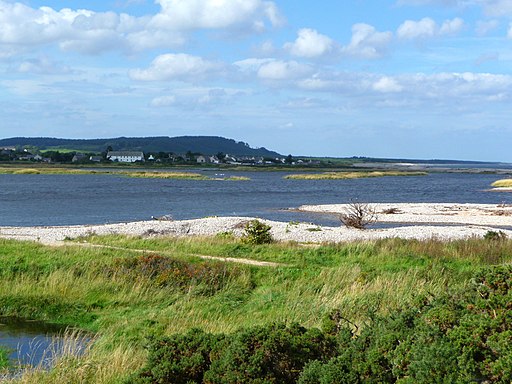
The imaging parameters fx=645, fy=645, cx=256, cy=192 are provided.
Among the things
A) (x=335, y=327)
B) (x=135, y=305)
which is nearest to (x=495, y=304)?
(x=335, y=327)

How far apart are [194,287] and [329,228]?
937 inches

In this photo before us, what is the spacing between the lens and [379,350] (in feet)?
18.6

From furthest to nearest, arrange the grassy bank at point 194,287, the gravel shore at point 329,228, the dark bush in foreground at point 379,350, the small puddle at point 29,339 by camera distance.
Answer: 1. the gravel shore at point 329,228
2. the grassy bank at point 194,287
3. the small puddle at point 29,339
4. the dark bush in foreground at point 379,350

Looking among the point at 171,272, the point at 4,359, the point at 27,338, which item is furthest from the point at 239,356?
the point at 171,272

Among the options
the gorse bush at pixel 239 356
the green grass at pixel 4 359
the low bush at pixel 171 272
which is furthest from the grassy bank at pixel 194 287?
the gorse bush at pixel 239 356

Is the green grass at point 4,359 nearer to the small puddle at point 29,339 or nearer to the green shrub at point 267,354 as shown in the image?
the small puddle at point 29,339

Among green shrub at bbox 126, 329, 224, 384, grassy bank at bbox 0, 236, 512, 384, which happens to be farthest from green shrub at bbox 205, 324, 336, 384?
grassy bank at bbox 0, 236, 512, 384

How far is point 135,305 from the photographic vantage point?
15.0 metres

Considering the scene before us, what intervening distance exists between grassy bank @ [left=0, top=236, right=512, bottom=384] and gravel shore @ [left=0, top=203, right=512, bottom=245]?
27.2 ft

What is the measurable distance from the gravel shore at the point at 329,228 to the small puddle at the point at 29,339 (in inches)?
486

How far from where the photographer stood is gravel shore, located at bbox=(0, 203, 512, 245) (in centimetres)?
3238

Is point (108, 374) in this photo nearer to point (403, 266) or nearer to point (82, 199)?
point (403, 266)

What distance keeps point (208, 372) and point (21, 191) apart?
82.1 m

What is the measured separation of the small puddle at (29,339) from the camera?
1110 cm
